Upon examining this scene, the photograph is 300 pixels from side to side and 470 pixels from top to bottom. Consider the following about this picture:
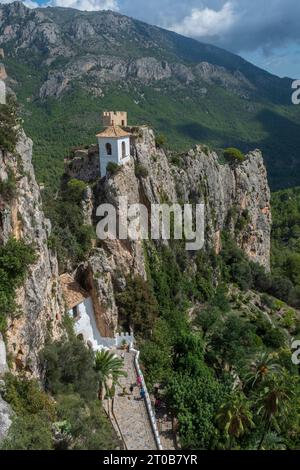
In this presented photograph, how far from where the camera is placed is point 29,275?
21875mm

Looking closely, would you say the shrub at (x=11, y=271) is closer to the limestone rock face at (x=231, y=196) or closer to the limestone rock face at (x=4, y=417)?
the limestone rock face at (x=4, y=417)

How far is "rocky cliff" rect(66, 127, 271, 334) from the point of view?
3188cm

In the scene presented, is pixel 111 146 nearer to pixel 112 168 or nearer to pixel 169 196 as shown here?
pixel 112 168

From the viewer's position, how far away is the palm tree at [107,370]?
2584 centimetres

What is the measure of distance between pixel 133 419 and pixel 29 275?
1064 cm

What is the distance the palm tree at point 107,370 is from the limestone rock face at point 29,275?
3685mm

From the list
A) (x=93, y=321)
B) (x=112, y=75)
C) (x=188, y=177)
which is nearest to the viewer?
(x=93, y=321)

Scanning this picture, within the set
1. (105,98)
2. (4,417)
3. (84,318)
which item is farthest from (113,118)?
(105,98)

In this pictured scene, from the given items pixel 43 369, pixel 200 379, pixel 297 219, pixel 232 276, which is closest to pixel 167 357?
pixel 200 379

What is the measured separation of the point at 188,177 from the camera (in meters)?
52.4

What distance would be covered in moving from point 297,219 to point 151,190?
71.6 metres

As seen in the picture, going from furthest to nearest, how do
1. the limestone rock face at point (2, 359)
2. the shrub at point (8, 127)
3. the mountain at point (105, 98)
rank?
1. the mountain at point (105, 98)
2. the shrub at point (8, 127)
3. the limestone rock face at point (2, 359)

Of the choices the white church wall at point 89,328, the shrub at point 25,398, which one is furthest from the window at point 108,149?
the shrub at point 25,398

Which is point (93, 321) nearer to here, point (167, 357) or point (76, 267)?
point (76, 267)
